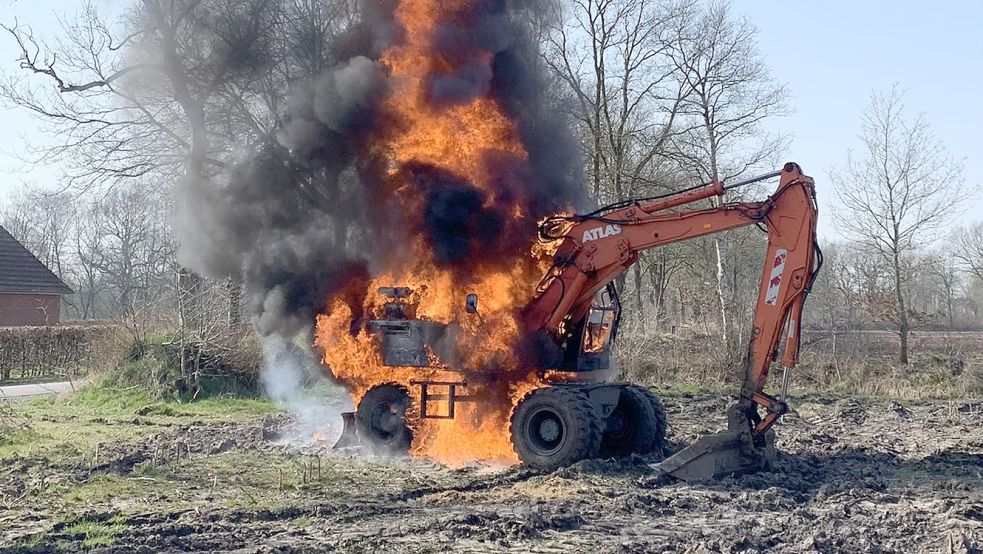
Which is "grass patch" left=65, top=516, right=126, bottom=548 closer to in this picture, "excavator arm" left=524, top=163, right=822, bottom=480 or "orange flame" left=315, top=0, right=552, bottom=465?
"orange flame" left=315, top=0, right=552, bottom=465

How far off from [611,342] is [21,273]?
1369 inches

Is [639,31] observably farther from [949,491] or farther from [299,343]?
[949,491]

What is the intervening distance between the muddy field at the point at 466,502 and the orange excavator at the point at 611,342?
1.65ft

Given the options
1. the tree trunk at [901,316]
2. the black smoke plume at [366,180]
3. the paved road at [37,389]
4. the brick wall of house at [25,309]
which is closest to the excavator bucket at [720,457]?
the black smoke plume at [366,180]

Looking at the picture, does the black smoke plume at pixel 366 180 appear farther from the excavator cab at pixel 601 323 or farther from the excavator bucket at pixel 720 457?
the excavator bucket at pixel 720 457

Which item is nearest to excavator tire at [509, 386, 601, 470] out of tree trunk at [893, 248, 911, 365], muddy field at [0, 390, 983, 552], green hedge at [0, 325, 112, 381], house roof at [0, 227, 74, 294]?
muddy field at [0, 390, 983, 552]

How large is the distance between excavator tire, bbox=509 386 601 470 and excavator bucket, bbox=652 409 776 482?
0.99 meters

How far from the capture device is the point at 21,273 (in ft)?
135

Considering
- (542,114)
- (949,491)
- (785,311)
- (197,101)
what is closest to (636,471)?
(785,311)

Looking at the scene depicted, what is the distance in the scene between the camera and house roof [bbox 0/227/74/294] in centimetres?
4044

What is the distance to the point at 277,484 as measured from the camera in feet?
38.9

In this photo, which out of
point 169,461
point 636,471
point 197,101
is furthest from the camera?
point 197,101

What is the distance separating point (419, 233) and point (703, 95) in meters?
21.5

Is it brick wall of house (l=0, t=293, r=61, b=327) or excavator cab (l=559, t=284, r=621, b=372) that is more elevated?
brick wall of house (l=0, t=293, r=61, b=327)
